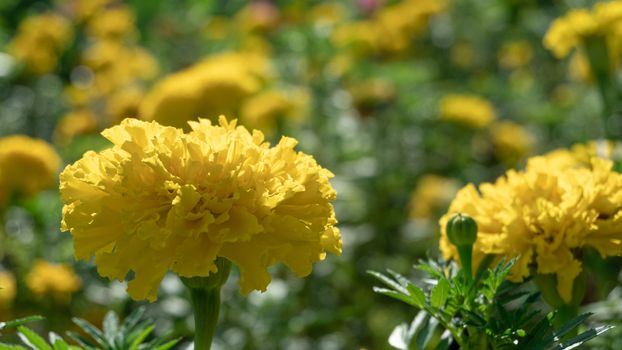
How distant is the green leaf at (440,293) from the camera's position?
2.98 feet

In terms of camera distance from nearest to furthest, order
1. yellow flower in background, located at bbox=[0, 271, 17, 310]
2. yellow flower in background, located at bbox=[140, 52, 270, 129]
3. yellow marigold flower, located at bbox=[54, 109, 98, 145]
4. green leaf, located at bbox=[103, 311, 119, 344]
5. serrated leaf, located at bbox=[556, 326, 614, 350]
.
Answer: serrated leaf, located at bbox=[556, 326, 614, 350], green leaf, located at bbox=[103, 311, 119, 344], yellow flower in background, located at bbox=[0, 271, 17, 310], yellow flower in background, located at bbox=[140, 52, 270, 129], yellow marigold flower, located at bbox=[54, 109, 98, 145]

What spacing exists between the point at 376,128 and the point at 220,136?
1.98m

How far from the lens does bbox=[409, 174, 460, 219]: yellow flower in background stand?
281 cm

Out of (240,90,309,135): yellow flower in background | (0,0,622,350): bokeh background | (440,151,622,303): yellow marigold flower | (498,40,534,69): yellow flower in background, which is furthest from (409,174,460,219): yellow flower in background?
(440,151,622,303): yellow marigold flower

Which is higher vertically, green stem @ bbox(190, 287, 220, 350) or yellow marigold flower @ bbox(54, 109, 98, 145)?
yellow marigold flower @ bbox(54, 109, 98, 145)

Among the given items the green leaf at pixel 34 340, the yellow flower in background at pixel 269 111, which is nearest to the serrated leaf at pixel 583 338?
the green leaf at pixel 34 340

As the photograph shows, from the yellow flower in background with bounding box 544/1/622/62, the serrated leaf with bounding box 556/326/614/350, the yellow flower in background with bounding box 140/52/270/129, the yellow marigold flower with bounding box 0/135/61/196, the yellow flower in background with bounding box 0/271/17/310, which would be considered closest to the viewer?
the serrated leaf with bounding box 556/326/614/350

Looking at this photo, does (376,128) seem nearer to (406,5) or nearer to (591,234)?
(406,5)

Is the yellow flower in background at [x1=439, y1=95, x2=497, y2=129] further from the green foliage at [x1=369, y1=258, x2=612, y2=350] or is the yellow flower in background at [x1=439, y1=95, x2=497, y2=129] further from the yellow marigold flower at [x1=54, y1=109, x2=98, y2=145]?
the green foliage at [x1=369, y1=258, x2=612, y2=350]

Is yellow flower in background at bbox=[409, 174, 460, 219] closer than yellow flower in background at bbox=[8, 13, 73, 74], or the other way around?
yellow flower in background at bbox=[409, 174, 460, 219]

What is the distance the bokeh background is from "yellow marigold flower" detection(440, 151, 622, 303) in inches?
4.0

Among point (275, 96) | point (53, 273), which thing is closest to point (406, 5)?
point (275, 96)

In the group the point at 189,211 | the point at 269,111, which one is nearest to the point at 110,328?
the point at 189,211

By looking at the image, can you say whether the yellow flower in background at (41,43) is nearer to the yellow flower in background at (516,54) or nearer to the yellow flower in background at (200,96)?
the yellow flower in background at (200,96)
